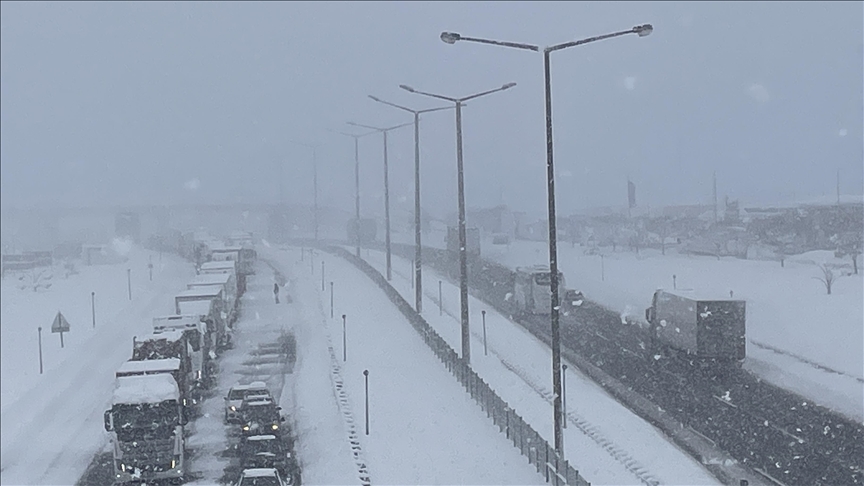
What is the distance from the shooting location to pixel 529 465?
73.2 feet

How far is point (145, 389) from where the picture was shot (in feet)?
72.8

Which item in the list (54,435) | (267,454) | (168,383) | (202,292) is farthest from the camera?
(202,292)

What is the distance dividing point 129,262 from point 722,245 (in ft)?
199

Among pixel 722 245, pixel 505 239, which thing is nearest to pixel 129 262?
pixel 505 239

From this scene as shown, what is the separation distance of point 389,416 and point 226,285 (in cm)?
2148

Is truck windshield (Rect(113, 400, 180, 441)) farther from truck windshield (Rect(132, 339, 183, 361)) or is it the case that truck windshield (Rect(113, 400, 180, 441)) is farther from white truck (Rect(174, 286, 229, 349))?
white truck (Rect(174, 286, 229, 349))

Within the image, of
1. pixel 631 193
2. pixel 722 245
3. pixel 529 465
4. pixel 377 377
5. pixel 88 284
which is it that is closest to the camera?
pixel 529 465

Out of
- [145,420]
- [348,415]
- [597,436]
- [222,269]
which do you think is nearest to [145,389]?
[145,420]

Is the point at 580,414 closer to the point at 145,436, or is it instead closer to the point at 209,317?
the point at 145,436

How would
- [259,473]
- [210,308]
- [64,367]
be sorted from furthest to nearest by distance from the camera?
[210,308]
[64,367]
[259,473]

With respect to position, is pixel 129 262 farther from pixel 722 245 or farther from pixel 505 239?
pixel 722 245

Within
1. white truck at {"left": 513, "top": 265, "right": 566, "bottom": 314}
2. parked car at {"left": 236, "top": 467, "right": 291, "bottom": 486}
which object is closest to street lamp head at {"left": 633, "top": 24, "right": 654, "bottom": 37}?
parked car at {"left": 236, "top": 467, "right": 291, "bottom": 486}

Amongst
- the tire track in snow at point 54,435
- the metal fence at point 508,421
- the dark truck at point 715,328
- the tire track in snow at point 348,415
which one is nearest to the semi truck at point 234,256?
the tire track in snow at point 348,415

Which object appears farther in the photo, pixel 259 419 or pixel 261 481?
pixel 259 419
